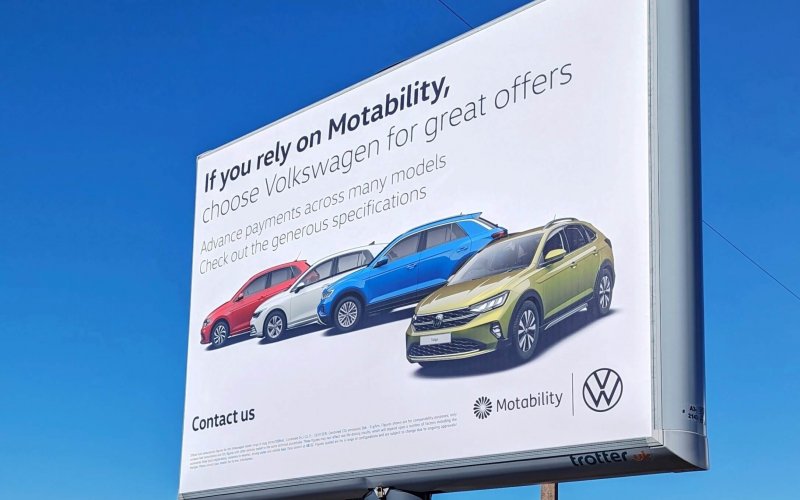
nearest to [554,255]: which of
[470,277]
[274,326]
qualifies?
[470,277]

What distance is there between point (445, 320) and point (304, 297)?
1.85 metres

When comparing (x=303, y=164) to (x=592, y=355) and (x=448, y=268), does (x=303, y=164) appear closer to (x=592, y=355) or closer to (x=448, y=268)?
(x=448, y=268)

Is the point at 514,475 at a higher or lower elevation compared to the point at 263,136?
lower

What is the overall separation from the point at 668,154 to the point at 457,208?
6.16 feet

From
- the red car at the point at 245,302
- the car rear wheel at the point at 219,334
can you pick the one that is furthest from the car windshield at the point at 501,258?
the car rear wheel at the point at 219,334

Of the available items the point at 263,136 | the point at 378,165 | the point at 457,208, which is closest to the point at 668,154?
the point at 457,208

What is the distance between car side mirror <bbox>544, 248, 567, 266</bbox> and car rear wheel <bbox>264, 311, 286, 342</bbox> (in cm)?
297

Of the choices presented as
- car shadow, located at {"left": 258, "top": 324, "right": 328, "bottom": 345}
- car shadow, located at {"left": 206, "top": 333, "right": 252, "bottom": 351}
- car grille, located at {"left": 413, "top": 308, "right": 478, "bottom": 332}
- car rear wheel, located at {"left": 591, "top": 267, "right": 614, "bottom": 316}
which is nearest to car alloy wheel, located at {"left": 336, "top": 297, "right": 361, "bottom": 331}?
car shadow, located at {"left": 258, "top": 324, "right": 328, "bottom": 345}

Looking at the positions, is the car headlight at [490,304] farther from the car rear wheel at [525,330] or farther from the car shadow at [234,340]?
the car shadow at [234,340]

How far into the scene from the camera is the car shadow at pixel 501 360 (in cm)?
806

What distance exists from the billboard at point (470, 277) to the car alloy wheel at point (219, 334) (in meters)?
0.02

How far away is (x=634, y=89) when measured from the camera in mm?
8148

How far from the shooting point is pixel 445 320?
28.9ft

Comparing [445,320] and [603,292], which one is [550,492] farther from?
[603,292]
